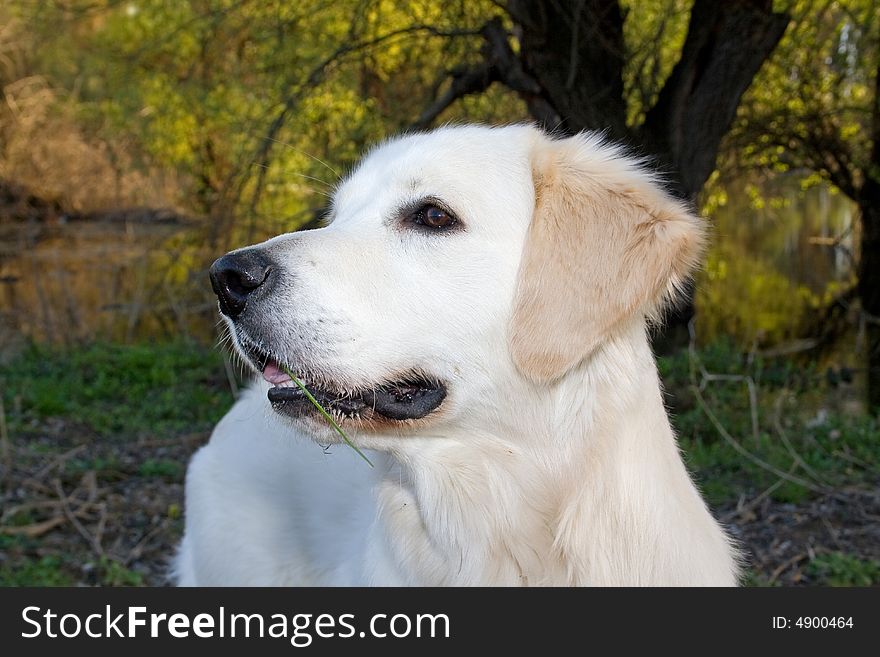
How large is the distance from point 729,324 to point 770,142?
89.8 inches

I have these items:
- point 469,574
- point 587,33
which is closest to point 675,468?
point 469,574

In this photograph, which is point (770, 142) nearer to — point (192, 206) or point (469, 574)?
point (192, 206)

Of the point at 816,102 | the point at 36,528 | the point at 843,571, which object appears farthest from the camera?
the point at 816,102

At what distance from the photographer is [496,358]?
9.18ft

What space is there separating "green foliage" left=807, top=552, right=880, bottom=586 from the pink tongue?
2.89m

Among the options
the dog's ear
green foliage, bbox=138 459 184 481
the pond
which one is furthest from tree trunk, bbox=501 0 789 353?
the dog's ear

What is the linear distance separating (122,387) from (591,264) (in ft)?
21.2

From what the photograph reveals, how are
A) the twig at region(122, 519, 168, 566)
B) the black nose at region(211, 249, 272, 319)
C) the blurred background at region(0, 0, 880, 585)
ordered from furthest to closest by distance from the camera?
the blurred background at region(0, 0, 880, 585) → the twig at region(122, 519, 168, 566) → the black nose at region(211, 249, 272, 319)

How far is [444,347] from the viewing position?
2740 millimetres

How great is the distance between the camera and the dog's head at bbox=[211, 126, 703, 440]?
8.67 feet

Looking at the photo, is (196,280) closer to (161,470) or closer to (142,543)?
(161,470)

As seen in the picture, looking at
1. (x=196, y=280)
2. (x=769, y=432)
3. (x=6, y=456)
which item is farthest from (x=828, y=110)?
(x=6, y=456)

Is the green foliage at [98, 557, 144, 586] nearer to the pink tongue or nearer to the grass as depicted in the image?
the pink tongue

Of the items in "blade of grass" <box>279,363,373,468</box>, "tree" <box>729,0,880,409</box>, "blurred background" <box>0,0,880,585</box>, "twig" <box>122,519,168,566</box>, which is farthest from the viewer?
"tree" <box>729,0,880,409</box>
